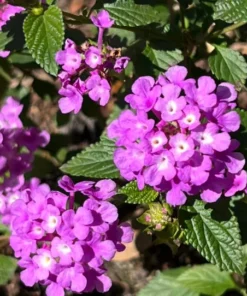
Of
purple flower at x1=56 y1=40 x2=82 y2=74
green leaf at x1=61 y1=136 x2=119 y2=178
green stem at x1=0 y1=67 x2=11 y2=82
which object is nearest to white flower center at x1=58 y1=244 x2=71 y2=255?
green leaf at x1=61 y1=136 x2=119 y2=178

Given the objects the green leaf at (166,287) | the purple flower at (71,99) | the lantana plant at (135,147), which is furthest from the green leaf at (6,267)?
the purple flower at (71,99)

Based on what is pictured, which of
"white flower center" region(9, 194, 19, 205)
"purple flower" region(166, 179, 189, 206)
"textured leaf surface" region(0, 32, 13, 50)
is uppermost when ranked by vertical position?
"textured leaf surface" region(0, 32, 13, 50)

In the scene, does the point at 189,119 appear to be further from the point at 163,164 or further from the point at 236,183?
the point at 236,183

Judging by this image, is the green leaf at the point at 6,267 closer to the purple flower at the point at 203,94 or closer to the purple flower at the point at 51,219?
the purple flower at the point at 51,219

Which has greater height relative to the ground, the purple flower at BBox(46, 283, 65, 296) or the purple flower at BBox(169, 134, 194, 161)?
the purple flower at BBox(169, 134, 194, 161)

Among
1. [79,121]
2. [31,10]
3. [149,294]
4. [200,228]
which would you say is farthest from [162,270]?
[31,10]

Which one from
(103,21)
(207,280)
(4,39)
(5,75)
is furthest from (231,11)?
(5,75)

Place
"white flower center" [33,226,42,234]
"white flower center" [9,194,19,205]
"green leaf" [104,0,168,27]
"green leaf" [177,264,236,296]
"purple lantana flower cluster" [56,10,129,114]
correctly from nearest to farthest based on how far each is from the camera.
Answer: "white flower center" [33,226,42,234] < "purple lantana flower cluster" [56,10,129,114] < "green leaf" [104,0,168,27] < "white flower center" [9,194,19,205] < "green leaf" [177,264,236,296]

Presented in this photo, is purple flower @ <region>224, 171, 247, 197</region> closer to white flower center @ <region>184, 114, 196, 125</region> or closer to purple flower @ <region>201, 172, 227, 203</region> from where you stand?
purple flower @ <region>201, 172, 227, 203</region>
